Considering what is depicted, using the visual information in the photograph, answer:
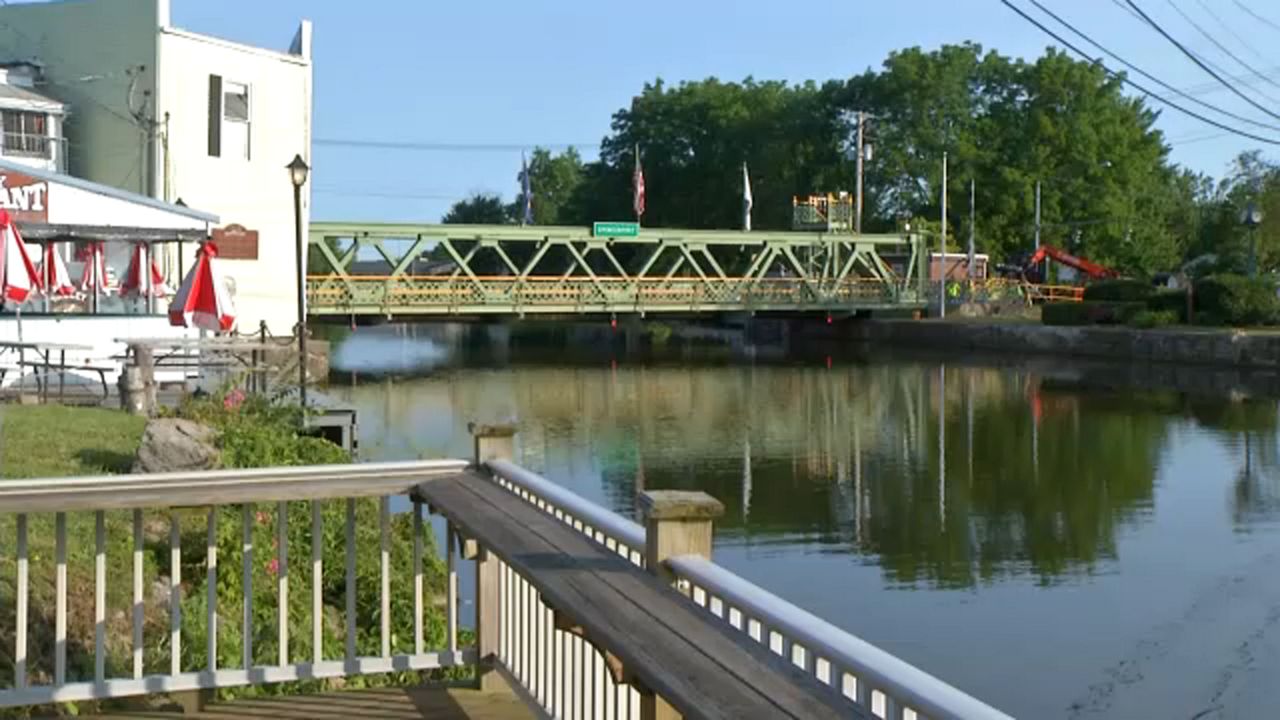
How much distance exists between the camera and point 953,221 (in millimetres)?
73312

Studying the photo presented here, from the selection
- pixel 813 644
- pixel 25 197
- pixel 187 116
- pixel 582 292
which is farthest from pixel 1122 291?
pixel 813 644

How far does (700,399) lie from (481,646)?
3127cm

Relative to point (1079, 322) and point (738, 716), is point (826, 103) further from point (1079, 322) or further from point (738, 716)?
point (738, 716)

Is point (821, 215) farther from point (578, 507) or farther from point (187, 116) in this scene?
point (578, 507)

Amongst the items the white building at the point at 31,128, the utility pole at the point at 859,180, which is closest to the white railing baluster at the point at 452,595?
the white building at the point at 31,128

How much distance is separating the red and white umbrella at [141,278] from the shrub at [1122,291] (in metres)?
35.1

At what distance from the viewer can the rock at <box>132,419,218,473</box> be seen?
468 inches

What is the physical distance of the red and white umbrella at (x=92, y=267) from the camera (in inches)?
973

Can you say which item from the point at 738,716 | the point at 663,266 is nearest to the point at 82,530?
the point at 738,716

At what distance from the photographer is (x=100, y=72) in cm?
3547

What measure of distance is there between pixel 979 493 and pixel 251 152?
2142 centimetres

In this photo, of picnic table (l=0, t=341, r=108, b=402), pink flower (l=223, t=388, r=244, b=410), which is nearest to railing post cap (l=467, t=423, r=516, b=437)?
pink flower (l=223, t=388, r=244, b=410)

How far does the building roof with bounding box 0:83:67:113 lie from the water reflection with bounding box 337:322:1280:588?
9.61 m

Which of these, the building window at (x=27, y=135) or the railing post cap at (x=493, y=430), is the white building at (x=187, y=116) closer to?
the building window at (x=27, y=135)
